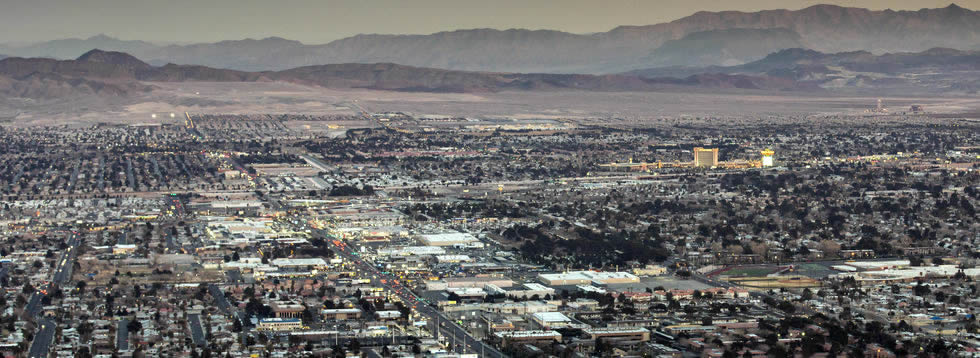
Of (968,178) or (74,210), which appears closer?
(74,210)

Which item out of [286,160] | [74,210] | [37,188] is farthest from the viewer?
[286,160]

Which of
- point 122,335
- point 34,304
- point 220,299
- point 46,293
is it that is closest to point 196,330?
point 122,335

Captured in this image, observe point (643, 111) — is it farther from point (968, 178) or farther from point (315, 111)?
point (968, 178)

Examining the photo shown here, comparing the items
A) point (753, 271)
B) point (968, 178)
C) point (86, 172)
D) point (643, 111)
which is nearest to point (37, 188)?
point (86, 172)

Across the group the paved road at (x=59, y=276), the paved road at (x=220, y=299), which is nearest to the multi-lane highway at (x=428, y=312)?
the paved road at (x=220, y=299)

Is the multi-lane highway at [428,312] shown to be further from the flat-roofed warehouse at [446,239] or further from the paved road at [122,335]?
the paved road at [122,335]

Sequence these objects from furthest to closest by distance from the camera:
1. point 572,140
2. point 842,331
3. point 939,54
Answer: point 939,54 < point 572,140 < point 842,331

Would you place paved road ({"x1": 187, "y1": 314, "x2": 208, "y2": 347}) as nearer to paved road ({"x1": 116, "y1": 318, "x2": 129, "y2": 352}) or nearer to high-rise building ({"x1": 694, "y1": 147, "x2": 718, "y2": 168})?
paved road ({"x1": 116, "y1": 318, "x2": 129, "y2": 352})
